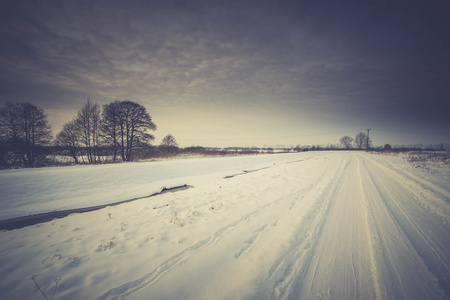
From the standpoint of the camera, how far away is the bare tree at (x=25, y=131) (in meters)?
16.3

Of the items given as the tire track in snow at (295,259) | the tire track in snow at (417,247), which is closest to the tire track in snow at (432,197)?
the tire track in snow at (417,247)

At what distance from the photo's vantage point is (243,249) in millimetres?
3543

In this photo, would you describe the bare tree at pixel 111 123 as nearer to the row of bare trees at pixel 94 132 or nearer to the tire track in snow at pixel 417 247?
the row of bare trees at pixel 94 132

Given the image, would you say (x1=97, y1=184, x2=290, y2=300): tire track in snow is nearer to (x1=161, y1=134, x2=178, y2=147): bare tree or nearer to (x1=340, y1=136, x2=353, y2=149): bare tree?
(x1=161, y1=134, x2=178, y2=147): bare tree

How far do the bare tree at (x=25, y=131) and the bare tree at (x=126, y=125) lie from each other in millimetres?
6381

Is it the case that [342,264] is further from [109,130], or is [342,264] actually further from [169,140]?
[169,140]

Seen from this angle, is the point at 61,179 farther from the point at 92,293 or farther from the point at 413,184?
the point at 413,184

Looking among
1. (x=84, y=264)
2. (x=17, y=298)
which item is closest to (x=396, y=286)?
(x=84, y=264)

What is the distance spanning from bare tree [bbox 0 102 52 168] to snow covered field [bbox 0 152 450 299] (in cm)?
1608

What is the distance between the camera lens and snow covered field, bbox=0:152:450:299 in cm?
252

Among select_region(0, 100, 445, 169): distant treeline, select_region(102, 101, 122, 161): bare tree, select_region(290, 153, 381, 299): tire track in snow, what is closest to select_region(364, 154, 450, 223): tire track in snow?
select_region(290, 153, 381, 299): tire track in snow

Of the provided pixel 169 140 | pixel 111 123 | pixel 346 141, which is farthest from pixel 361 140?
pixel 111 123

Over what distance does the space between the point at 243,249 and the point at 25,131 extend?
2839 cm

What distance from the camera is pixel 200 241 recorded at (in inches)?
153
